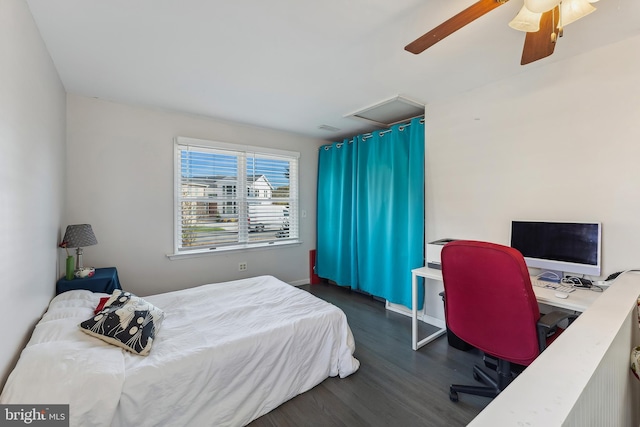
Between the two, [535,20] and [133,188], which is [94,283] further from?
[535,20]

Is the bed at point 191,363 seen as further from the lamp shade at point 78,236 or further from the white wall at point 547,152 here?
the white wall at point 547,152

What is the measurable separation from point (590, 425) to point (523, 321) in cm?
84

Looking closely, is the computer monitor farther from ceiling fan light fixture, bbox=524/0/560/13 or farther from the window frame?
the window frame

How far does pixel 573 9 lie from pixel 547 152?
1198mm

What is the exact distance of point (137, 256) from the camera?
2998mm

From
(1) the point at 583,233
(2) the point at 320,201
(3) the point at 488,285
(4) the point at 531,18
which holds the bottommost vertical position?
(3) the point at 488,285

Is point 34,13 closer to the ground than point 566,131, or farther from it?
farther from it

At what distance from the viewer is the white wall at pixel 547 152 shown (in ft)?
6.06

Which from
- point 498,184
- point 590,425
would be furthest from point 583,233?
point 590,425

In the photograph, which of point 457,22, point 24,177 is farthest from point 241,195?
point 457,22

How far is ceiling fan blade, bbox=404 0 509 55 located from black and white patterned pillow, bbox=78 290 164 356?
2.18 meters

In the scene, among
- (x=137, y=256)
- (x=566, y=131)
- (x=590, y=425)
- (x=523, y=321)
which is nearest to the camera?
(x=590, y=425)

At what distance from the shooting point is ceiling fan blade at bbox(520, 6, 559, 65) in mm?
1325

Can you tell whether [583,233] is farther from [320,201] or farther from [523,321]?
[320,201]
